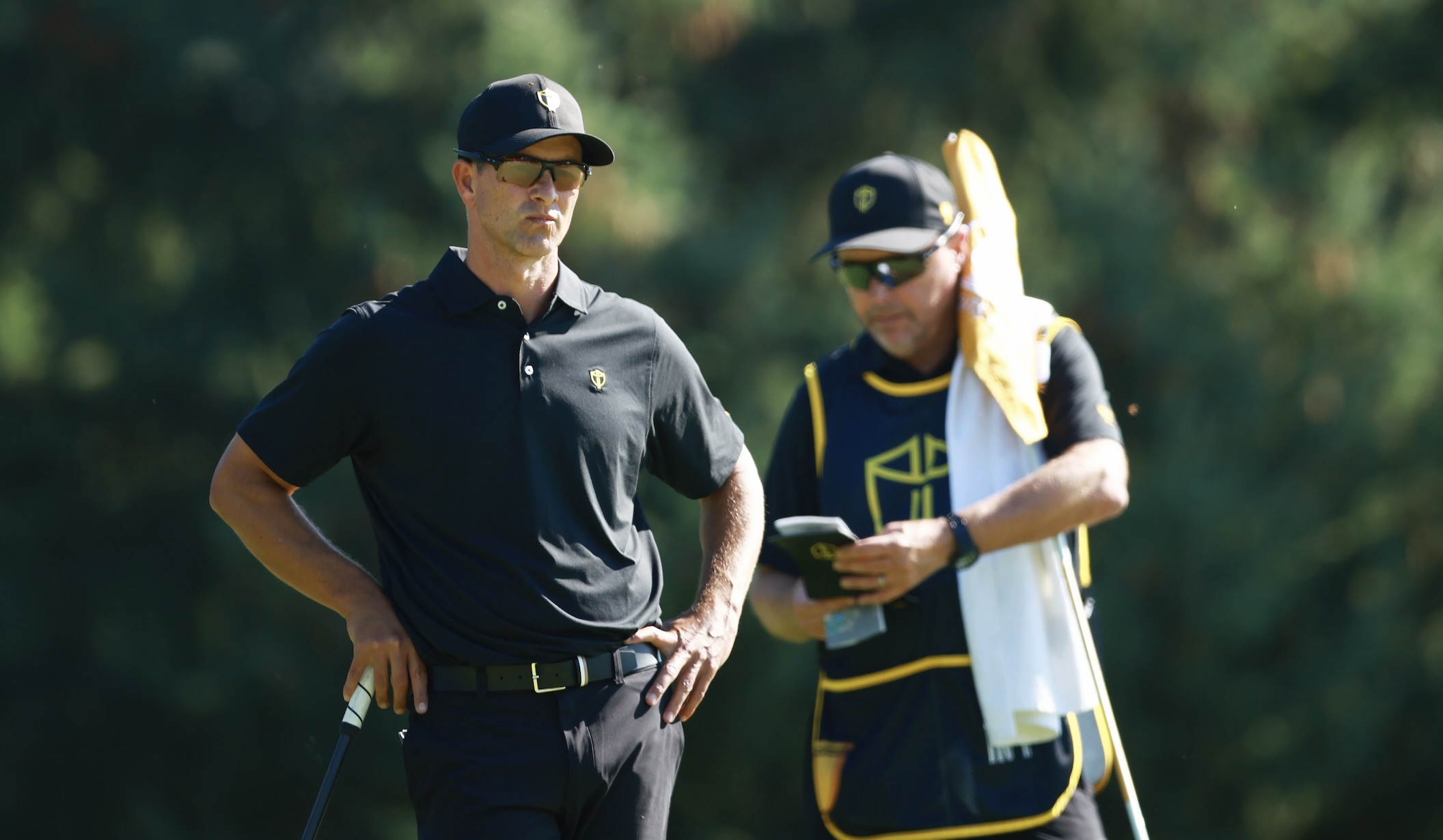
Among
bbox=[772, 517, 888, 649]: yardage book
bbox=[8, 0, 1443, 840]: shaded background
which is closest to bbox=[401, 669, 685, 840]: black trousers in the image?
bbox=[772, 517, 888, 649]: yardage book

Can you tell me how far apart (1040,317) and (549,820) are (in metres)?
1.86

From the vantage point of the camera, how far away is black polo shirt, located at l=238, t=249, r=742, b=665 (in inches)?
125

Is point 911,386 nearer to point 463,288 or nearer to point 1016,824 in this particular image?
point 1016,824

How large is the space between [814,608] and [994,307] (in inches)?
35.0

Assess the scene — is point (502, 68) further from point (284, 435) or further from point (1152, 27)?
point (284, 435)

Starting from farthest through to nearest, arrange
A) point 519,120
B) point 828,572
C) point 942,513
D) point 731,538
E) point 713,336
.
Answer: point 713,336 < point 942,513 < point 828,572 < point 731,538 < point 519,120

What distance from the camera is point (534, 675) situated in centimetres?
317

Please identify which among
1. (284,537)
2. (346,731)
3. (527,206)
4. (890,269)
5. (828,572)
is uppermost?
(527,206)

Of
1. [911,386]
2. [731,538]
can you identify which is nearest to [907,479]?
[911,386]

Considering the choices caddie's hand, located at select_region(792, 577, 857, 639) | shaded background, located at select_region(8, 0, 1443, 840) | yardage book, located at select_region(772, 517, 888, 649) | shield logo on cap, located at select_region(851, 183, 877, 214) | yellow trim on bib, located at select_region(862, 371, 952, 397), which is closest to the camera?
yardage book, located at select_region(772, 517, 888, 649)

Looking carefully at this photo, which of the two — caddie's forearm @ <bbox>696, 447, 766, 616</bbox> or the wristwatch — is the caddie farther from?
caddie's forearm @ <bbox>696, 447, 766, 616</bbox>

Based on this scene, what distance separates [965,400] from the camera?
414cm

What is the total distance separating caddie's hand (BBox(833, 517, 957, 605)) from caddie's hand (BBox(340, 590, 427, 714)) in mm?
1162

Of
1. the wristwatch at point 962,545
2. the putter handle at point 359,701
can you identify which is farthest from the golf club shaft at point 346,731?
the wristwatch at point 962,545
